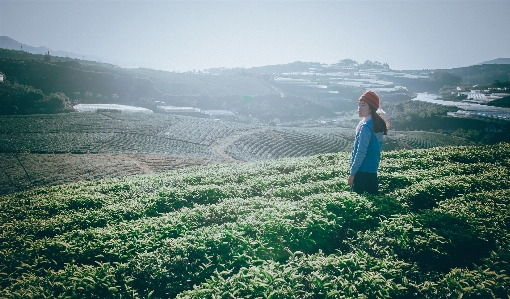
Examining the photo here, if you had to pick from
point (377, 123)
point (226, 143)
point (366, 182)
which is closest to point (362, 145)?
point (377, 123)

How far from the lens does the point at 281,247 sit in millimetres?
4461

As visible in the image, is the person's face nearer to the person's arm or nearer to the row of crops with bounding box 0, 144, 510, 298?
the person's arm

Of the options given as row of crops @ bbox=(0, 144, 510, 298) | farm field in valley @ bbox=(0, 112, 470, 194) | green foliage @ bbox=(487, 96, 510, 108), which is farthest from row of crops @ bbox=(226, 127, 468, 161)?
row of crops @ bbox=(0, 144, 510, 298)

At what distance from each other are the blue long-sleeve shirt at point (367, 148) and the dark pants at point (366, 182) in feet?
0.79

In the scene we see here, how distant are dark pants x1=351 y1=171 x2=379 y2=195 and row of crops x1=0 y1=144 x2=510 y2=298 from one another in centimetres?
41

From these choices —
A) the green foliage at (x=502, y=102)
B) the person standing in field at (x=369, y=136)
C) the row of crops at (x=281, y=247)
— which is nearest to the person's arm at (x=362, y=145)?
the person standing in field at (x=369, y=136)

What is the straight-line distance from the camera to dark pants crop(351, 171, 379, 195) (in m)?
6.17

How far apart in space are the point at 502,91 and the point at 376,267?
211 feet

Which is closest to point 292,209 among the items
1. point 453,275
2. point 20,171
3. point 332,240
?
point 332,240

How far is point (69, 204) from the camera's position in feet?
25.0

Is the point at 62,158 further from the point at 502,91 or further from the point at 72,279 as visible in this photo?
the point at 502,91

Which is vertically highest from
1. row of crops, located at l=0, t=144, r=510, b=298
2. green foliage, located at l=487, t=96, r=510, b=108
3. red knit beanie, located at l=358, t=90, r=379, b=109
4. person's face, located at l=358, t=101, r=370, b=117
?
green foliage, located at l=487, t=96, r=510, b=108

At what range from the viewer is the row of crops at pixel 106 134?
97.8ft

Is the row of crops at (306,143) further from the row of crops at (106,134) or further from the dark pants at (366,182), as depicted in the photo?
the dark pants at (366,182)
